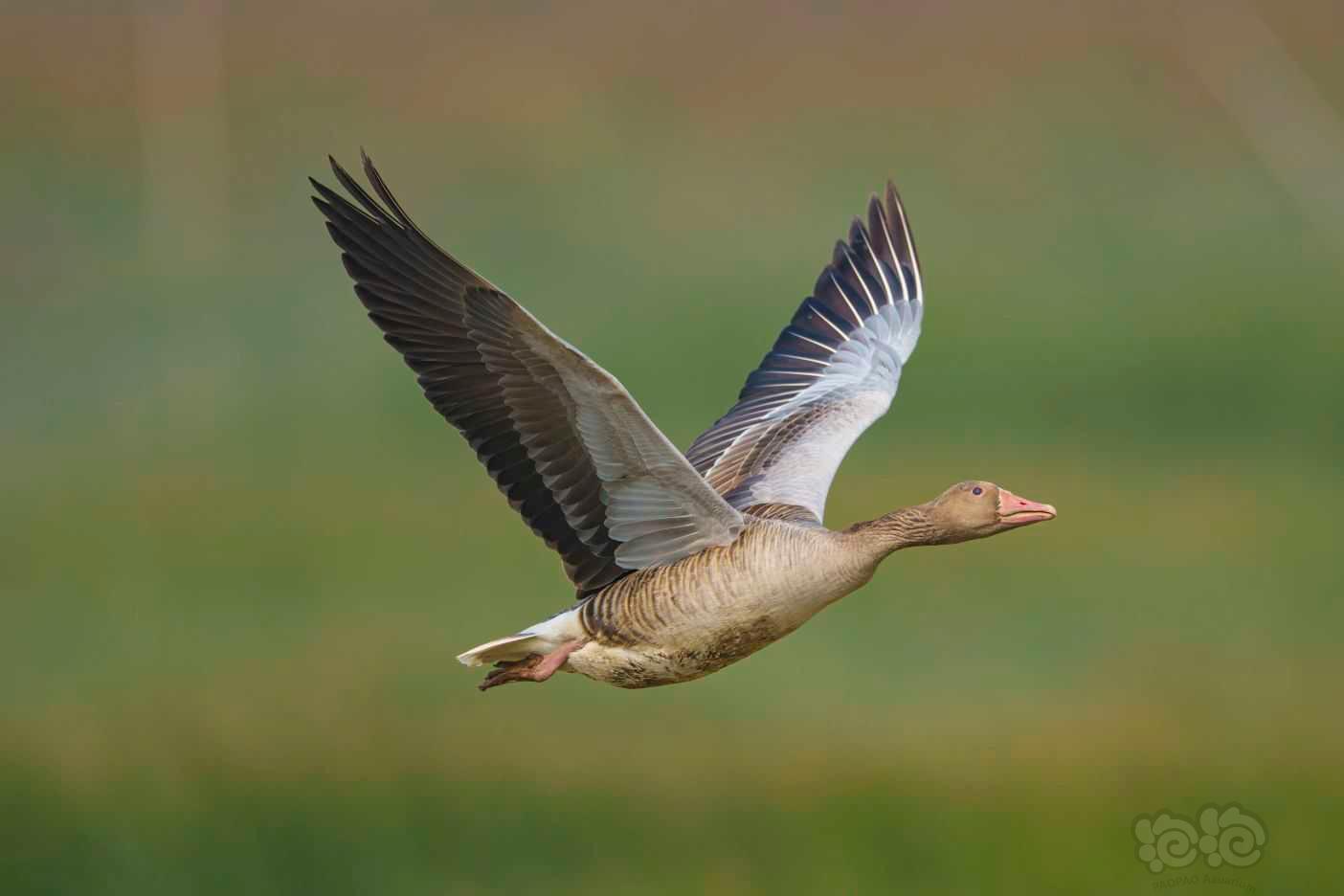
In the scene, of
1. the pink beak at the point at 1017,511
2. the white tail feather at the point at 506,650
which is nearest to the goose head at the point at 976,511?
the pink beak at the point at 1017,511

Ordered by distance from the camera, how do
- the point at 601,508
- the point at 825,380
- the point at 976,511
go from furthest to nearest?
the point at 825,380
the point at 601,508
the point at 976,511

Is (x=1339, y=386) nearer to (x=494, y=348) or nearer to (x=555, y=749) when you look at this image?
(x=555, y=749)

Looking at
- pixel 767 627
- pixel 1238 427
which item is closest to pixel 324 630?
pixel 1238 427

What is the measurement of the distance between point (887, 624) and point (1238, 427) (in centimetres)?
743

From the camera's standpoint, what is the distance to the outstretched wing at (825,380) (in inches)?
366

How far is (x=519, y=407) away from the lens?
26.8 ft

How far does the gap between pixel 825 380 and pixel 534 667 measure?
2.48 m

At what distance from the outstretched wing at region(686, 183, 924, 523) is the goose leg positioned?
1006 millimetres

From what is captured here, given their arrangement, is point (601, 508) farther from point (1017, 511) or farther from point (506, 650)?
point (1017, 511)

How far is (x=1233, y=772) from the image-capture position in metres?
25.7

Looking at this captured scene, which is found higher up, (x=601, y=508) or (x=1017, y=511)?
(x=601, y=508)

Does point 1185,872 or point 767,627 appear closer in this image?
point 767,627

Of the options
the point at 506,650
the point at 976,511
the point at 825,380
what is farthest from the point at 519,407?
the point at 825,380

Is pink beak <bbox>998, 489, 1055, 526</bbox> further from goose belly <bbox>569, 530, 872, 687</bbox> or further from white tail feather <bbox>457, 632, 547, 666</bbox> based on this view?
white tail feather <bbox>457, 632, 547, 666</bbox>
